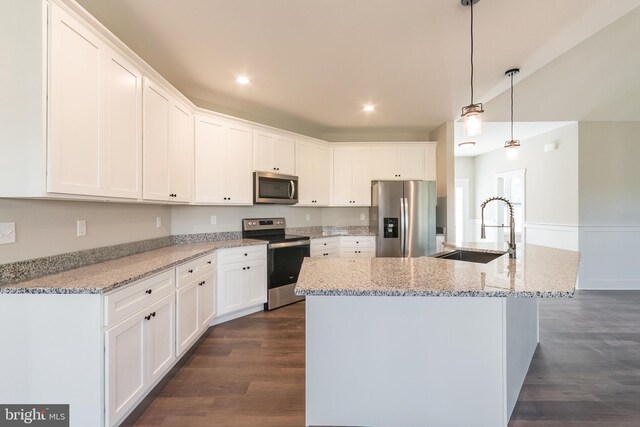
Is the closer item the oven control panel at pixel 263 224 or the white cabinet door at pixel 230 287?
the white cabinet door at pixel 230 287

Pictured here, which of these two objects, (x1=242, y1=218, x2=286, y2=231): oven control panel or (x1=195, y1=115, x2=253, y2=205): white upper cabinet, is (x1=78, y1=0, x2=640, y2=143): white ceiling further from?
(x1=242, y1=218, x2=286, y2=231): oven control panel

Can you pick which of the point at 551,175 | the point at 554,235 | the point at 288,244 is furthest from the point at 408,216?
the point at 551,175

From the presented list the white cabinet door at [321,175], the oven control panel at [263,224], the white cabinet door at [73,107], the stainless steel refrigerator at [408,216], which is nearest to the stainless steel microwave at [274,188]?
the oven control panel at [263,224]

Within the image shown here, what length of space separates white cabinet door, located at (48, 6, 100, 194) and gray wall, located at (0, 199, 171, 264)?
1.16 ft

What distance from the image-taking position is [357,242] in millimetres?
4266

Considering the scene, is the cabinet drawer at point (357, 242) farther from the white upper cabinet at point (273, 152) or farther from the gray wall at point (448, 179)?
the white upper cabinet at point (273, 152)

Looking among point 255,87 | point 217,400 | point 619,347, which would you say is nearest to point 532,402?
point 619,347

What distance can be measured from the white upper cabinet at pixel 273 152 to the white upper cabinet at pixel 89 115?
1704 millimetres

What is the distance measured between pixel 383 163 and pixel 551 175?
10.1 feet

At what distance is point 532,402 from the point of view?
182cm

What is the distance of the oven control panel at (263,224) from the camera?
3.76 meters

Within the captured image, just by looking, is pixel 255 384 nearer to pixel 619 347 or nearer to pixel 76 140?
pixel 76 140

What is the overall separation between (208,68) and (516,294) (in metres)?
3.02

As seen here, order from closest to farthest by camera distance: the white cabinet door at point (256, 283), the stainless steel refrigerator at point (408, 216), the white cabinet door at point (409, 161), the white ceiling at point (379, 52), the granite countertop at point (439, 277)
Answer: the granite countertop at point (439, 277) < the white ceiling at point (379, 52) < the white cabinet door at point (256, 283) < the stainless steel refrigerator at point (408, 216) < the white cabinet door at point (409, 161)
